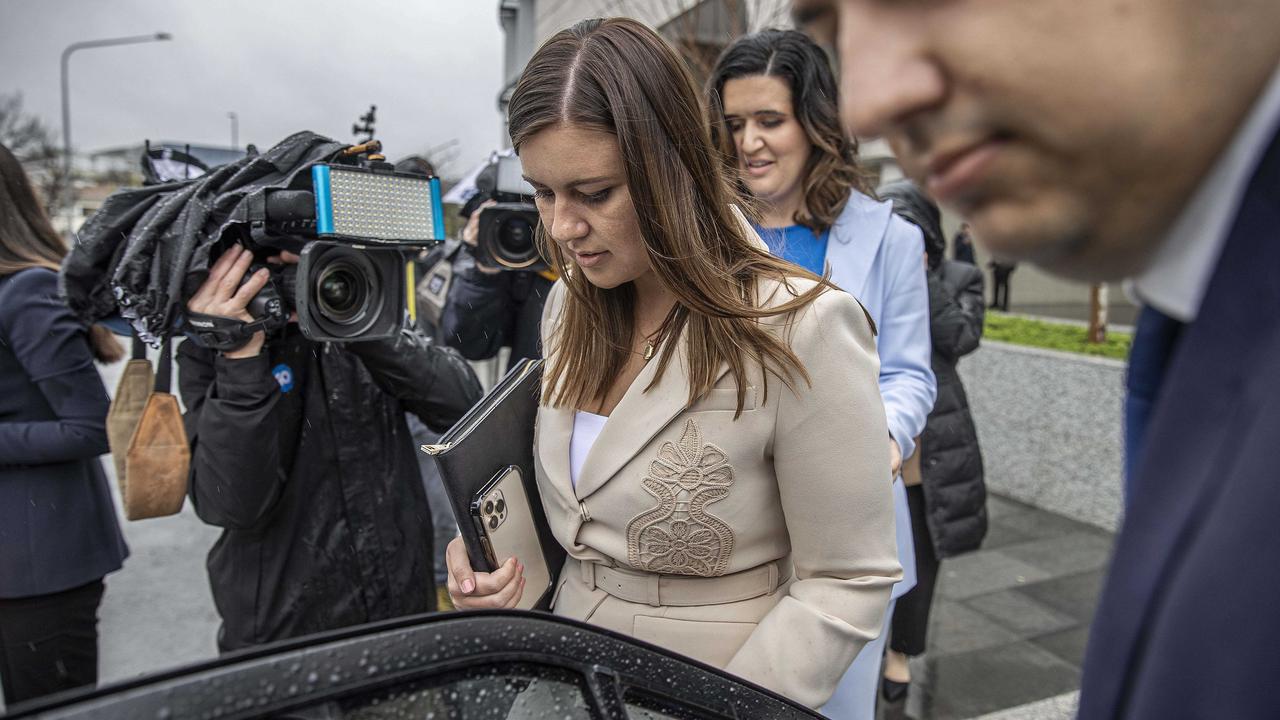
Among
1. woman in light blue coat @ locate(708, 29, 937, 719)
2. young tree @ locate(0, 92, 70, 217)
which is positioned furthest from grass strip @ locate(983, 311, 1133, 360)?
young tree @ locate(0, 92, 70, 217)

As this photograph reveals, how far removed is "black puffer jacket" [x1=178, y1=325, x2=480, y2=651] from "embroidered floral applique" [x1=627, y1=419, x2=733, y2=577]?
113 centimetres

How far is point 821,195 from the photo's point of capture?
8.34ft

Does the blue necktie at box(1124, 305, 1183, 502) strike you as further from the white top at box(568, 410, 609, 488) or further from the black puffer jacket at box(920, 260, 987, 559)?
the black puffer jacket at box(920, 260, 987, 559)

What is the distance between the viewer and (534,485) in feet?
5.98

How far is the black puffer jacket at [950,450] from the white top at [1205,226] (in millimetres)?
3015

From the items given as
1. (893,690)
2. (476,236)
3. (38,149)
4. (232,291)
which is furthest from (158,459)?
(38,149)

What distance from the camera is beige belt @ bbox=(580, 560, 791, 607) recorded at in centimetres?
162

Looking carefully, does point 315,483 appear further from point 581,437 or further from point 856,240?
point 856,240

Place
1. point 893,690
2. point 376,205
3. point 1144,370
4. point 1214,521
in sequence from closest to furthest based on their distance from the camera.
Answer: point 1214,521 < point 1144,370 < point 376,205 < point 893,690

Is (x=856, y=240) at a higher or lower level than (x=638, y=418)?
higher

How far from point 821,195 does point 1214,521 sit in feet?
7.03

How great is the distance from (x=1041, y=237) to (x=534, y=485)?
138 centimetres

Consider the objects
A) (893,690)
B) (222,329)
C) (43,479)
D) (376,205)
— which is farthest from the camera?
(893,690)

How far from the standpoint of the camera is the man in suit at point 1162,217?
18.9 inches
